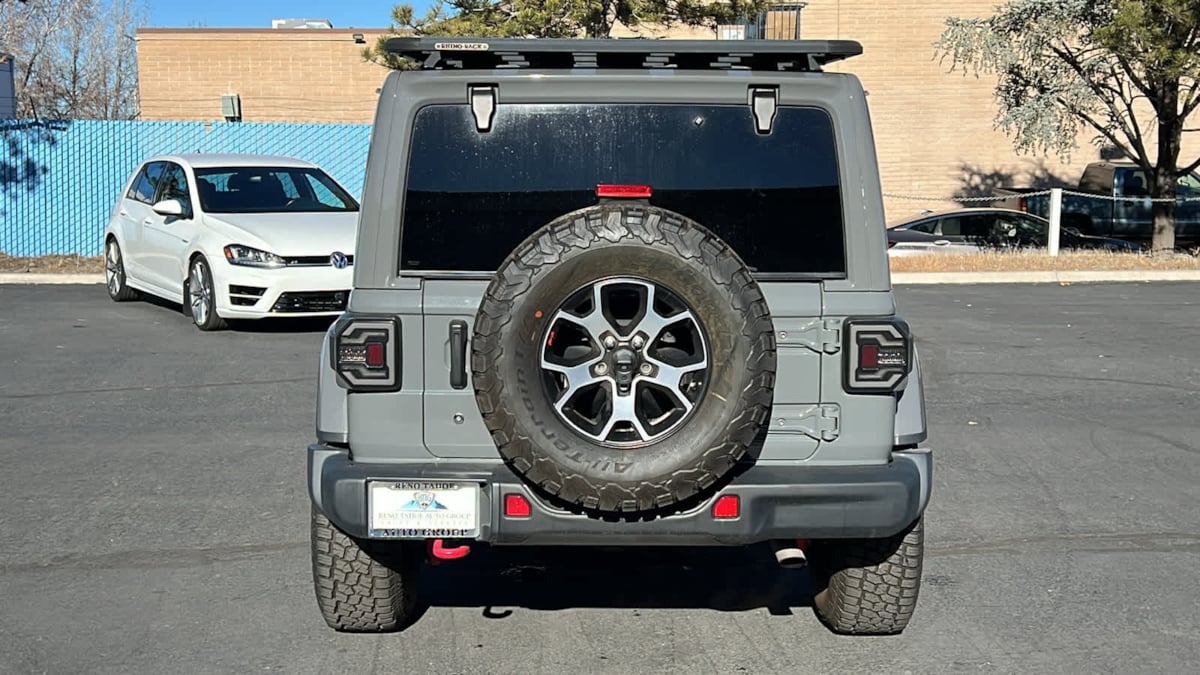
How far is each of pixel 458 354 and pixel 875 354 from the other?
4.34 feet

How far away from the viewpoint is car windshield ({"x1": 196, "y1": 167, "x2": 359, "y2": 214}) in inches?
522

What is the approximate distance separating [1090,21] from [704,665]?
65.9 feet

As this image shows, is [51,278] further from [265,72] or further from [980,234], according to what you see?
[265,72]

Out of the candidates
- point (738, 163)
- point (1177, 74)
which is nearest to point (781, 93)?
point (738, 163)

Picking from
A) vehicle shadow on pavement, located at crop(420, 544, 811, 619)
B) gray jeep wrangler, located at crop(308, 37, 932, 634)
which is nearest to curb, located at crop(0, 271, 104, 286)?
vehicle shadow on pavement, located at crop(420, 544, 811, 619)

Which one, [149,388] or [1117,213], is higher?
[1117,213]

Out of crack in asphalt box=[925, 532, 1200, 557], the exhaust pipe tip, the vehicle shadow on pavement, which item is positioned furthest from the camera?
crack in asphalt box=[925, 532, 1200, 557]

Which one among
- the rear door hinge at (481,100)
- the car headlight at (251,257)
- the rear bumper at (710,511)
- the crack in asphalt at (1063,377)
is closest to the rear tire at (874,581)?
the rear bumper at (710,511)

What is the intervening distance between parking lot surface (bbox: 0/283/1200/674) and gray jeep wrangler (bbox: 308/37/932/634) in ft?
2.02

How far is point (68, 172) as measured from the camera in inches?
819

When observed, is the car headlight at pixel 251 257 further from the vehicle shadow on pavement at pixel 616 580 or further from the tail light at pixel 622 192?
the tail light at pixel 622 192

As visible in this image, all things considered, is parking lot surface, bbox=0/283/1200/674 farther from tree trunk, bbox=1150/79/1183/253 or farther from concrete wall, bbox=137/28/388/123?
concrete wall, bbox=137/28/388/123

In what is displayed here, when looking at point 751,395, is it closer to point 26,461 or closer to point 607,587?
point 607,587

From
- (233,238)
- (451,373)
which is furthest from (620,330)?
(233,238)
